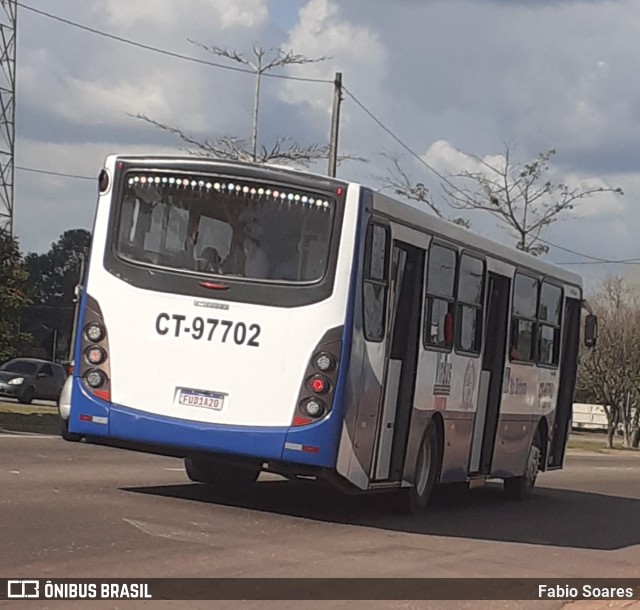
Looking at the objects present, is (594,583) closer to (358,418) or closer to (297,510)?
(358,418)

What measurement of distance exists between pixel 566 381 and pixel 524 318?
10.7 feet

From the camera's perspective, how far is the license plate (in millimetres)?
11992

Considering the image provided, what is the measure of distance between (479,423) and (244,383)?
16.2 ft

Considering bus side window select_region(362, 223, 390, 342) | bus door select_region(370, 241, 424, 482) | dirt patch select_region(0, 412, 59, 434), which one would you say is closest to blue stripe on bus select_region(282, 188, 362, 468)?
bus side window select_region(362, 223, 390, 342)

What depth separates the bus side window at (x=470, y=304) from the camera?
1470 centimetres

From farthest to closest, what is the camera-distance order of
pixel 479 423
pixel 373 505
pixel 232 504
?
pixel 479 423 < pixel 373 505 < pixel 232 504

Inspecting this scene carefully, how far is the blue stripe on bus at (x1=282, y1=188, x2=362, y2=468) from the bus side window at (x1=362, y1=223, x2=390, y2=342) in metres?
0.48

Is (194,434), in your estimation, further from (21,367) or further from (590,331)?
(21,367)

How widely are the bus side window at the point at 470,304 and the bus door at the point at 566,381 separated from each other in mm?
4300

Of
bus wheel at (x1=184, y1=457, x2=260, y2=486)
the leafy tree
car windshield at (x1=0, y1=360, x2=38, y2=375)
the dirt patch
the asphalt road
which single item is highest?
the leafy tree

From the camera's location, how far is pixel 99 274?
40.4 ft

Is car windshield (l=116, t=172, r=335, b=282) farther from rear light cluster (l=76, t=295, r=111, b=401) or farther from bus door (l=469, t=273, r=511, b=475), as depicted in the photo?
bus door (l=469, t=273, r=511, b=475)

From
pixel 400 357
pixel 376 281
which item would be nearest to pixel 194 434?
pixel 376 281

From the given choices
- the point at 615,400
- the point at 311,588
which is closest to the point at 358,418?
the point at 311,588
